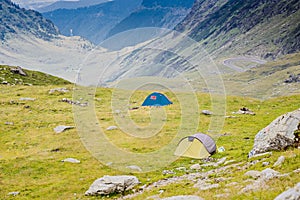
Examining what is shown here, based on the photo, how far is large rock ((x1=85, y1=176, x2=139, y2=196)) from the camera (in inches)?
1201

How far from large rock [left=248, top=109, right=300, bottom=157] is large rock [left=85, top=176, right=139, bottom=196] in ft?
40.8

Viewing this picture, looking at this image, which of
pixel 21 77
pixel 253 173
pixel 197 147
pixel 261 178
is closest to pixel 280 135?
pixel 253 173

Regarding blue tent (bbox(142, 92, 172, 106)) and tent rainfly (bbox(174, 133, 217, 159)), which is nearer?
tent rainfly (bbox(174, 133, 217, 159))

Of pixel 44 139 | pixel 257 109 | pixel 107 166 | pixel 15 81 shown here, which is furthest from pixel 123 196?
pixel 15 81

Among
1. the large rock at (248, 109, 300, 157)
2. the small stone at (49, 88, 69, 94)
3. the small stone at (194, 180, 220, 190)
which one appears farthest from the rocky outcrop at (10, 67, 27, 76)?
the small stone at (194, 180, 220, 190)

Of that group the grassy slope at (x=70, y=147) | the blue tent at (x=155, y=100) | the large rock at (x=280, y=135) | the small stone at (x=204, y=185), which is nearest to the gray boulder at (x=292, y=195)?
the grassy slope at (x=70, y=147)

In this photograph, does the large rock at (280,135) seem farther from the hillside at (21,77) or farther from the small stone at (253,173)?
the hillside at (21,77)

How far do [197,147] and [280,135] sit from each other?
15533 millimetres

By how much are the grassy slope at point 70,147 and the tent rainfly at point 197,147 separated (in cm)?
173

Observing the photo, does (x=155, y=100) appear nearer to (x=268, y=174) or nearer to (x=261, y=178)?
(x=261, y=178)

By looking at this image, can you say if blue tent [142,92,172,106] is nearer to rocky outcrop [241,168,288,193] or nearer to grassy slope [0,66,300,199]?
grassy slope [0,66,300,199]

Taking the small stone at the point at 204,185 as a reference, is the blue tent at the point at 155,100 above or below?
above

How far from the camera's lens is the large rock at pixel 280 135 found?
2866cm

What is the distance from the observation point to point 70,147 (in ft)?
166
